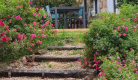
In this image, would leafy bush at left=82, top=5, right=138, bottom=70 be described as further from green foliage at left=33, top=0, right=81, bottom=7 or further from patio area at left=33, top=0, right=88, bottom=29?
green foliage at left=33, top=0, right=81, bottom=7

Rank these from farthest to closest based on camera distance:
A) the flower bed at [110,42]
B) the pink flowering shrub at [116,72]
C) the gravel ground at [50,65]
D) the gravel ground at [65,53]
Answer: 1. the gravel ground at [65,53]
2. the gravel ground at [50,65]
3. the flower bed at [110,42]
4. the pink flowering shrub at [116,72]

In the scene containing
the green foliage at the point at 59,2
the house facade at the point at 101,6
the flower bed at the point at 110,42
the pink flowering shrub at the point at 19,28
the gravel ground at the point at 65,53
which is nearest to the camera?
the flower bed at the point at 110,42

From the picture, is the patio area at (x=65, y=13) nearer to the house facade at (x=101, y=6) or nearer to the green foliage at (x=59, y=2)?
the green foliage at (x=59, y=2)

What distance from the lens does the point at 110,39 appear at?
346 cm

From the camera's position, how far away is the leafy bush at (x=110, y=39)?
11.1 ft

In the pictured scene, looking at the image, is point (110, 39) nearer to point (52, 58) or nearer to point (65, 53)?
point (52, 58)

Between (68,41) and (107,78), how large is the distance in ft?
9.63

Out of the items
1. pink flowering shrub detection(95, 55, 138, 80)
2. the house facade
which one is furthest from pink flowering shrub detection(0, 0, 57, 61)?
the house facade

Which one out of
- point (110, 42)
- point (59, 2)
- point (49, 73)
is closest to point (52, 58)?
point (49, 73)

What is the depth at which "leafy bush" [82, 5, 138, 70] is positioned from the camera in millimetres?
3395

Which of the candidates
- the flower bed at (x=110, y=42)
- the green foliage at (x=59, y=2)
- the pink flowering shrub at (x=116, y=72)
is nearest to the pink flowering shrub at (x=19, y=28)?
the flower bed at (x=110, y=42)

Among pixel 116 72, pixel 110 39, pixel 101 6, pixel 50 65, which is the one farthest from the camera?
pixel 101 6

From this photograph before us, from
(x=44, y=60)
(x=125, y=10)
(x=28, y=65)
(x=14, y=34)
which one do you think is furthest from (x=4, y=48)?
(x=125, y=10)

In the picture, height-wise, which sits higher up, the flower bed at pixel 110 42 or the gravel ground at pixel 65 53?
the flower bed at pixel 110 42
